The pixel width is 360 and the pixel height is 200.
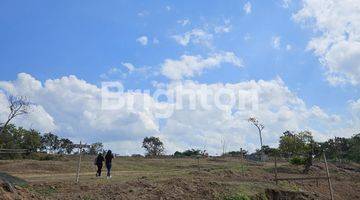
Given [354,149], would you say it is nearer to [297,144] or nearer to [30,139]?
[297,144]

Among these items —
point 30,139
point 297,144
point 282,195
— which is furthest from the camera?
point 30,139

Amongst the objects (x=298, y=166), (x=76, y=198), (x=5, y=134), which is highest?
(x=5, y=134)

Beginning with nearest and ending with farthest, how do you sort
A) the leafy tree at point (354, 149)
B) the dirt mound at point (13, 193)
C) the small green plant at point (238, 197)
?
Answer: the dirt mound at point (13, 193) → the small green plant at point (238, 197) → the leafy tree at point (354, 149)

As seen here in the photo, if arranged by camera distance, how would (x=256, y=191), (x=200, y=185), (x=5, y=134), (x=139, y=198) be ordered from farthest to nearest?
(x=5, y=134)
(x=256, y=191)
(x=200, y=185)
(x=139, y=198)

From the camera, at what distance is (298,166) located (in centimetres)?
5519

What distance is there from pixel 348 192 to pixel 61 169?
1045 inches

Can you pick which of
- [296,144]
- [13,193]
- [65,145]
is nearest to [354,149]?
[296,144]

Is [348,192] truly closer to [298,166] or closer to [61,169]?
[298,166]

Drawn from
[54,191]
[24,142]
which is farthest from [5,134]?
[54,191]

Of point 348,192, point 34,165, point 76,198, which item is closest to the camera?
point 76,198

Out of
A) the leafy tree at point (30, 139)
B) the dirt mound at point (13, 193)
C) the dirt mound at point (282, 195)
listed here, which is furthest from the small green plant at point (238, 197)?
the leafy tree at point (30, 139)

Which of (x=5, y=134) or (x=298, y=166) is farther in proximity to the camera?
(x=5, y=134)

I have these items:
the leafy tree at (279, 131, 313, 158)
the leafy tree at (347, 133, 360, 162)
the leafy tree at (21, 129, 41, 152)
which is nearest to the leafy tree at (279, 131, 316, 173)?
the leafy tree at (279, 131, 313, 158)

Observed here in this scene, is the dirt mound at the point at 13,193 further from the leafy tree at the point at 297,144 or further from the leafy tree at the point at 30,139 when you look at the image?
the leafy tree at the point at 30,139
